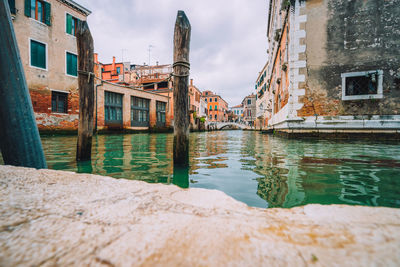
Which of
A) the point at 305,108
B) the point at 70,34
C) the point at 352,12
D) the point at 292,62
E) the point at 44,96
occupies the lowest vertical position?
the point at 305,108

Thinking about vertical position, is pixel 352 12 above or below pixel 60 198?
above

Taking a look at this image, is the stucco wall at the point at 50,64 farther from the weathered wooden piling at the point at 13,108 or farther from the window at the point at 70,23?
the weathered wooden piling at the point at 13,108

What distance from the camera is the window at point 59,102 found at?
11.7 meters

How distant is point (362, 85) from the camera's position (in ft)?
22.3

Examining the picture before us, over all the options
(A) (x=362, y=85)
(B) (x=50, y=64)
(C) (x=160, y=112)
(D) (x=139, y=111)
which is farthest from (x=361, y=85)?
(C) (x=160, y=112)

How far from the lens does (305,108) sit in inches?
278

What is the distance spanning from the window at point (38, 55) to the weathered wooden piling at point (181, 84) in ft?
42.1

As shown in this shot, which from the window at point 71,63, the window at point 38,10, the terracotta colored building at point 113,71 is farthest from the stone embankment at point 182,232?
the terracotta colored building at point 113,71

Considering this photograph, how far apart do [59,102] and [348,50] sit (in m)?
15.9

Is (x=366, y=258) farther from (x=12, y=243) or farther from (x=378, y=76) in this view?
(x=378, y=76)

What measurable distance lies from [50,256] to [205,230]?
502 millimetres

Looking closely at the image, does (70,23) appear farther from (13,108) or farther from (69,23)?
(13,108)

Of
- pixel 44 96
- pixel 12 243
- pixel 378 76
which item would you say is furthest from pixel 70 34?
pixel 378 76

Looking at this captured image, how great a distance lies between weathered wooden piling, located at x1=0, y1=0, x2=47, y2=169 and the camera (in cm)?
204
